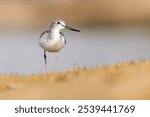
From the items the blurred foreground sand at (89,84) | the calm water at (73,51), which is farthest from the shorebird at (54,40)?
the blurred foreground sand at (89,84)

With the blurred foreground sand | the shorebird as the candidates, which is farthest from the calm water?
the blurred foreground sand

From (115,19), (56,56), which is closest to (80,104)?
(56,56)

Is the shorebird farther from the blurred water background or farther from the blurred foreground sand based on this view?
the blurred foreground sand

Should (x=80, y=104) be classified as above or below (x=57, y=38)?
below

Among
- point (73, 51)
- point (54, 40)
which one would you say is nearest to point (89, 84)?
point (54, 40)

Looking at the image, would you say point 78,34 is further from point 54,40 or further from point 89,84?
point 89,84

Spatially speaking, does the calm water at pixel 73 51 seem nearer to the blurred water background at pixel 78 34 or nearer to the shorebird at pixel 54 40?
the blurred water background at pixel 78 34

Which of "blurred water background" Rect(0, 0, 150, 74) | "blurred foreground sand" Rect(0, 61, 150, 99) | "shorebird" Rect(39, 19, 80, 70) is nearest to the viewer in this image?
"blurred foreground sand" Rect(0, 61, 150, 99)

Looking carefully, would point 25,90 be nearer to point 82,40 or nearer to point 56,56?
point 56,56
